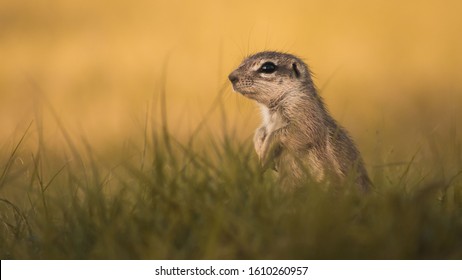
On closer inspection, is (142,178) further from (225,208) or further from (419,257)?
(419,257)

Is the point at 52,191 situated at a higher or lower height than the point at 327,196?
lower

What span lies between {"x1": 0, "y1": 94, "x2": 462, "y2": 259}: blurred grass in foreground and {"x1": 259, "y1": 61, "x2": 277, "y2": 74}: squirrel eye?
1.93 meters

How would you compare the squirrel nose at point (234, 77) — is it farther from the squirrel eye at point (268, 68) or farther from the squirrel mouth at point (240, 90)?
the squirrel eye at point (268, 68)

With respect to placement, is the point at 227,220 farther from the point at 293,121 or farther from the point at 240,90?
the point at 240,90

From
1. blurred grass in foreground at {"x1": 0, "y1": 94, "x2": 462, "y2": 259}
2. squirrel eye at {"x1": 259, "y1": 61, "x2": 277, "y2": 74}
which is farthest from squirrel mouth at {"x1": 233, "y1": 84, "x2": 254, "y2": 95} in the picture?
blurred grass in foreground at {"x1": 0, "y1": 94, "x2": 462, "y2": 259}

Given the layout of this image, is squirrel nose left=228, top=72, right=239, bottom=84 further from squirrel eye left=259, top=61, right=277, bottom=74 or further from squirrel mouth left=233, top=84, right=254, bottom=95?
squirrel eye left=259, top=61, right=277, bottom=74

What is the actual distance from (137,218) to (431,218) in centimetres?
154

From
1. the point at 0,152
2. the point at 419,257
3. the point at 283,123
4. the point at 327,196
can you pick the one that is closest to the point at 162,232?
the point at 327,196

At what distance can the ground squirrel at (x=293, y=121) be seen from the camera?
654 cm

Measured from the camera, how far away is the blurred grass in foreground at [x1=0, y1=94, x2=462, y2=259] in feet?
14.4

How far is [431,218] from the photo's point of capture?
15.5ft

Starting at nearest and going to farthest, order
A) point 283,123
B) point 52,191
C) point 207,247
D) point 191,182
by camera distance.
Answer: point 207,247
point 191,182
point 52,191
point 283,123

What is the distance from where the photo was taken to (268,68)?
7.47 metres

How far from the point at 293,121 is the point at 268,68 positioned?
2.26ft
